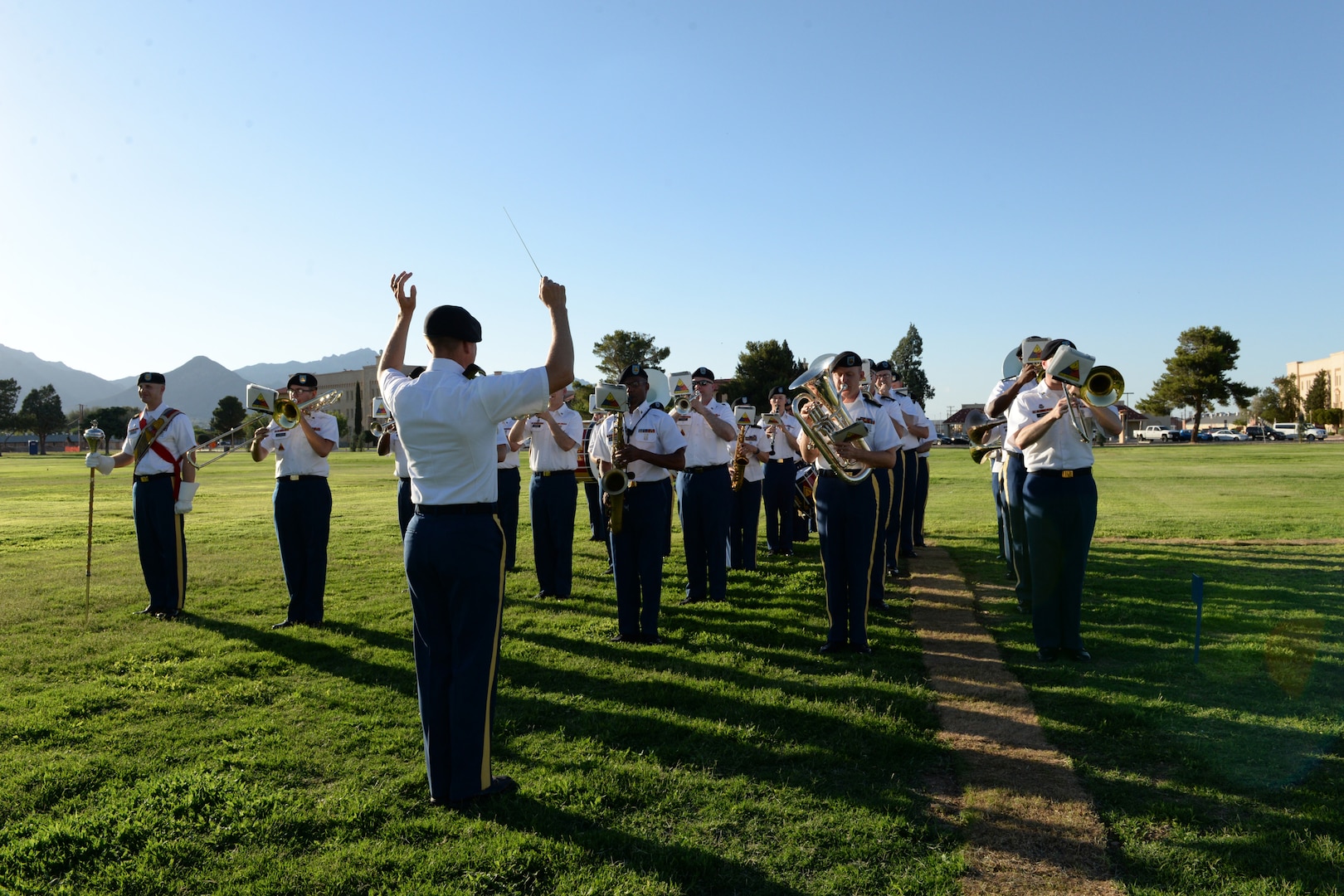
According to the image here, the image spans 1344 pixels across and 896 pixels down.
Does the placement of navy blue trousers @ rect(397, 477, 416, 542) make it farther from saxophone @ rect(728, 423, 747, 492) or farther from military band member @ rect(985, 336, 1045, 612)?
military band member @ rect(985, 336, 1045, 612)

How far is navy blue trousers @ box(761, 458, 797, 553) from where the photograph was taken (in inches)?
466

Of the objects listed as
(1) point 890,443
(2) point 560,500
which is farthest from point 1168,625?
(2) point 560,500

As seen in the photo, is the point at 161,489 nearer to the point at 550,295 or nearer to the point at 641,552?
the point at 641,552

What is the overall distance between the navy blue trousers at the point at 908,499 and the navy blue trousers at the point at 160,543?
28.0 ft

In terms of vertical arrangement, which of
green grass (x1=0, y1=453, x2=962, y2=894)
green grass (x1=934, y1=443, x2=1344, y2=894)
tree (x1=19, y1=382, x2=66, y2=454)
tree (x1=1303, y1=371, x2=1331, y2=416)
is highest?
tree (x1=1303, y1=371, x2=1331, y2=416)

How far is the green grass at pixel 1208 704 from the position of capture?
138 inches

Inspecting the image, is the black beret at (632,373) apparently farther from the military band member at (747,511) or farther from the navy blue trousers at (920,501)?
the navy blue trousers at (920,501)

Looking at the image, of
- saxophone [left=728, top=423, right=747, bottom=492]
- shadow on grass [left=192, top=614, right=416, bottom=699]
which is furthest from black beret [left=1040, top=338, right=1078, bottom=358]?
shadow on grass [left=192, top=614, right=416, bottom=699]

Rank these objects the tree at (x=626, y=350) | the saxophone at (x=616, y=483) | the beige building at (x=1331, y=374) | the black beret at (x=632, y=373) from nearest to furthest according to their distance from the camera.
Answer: the saxophone at (x=616, y=483) → the black beret at (x=632, y=373) → the tree at (x=626, y=350) → the beige building at (x=1331, y=374)

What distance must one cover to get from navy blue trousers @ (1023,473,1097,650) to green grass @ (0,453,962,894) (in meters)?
1.11

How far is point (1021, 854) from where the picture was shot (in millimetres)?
3572

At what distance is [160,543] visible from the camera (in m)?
8.34

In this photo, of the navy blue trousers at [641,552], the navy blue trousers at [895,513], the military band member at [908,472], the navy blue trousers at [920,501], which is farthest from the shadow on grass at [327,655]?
the navy blue trousers at [920,501]

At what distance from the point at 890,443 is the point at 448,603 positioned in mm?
4104
